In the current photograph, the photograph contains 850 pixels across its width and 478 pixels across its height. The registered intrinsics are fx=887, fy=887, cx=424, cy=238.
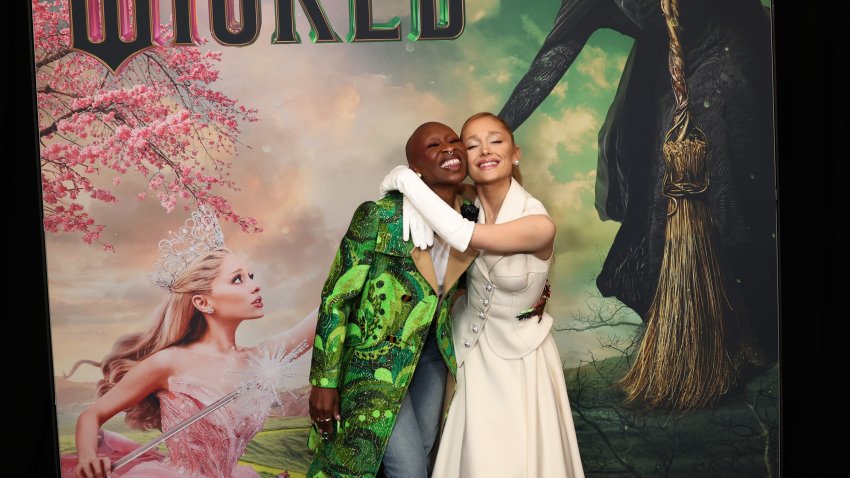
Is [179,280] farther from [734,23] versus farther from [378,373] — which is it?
[734,23]

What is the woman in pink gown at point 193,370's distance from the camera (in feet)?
13.0

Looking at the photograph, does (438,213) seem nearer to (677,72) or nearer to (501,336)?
(501,336)

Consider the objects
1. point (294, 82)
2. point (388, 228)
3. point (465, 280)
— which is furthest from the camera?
point (294, 82)

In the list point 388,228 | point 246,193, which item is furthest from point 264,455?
point 388,228

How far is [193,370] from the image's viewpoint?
3990mm

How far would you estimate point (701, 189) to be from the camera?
410 cm

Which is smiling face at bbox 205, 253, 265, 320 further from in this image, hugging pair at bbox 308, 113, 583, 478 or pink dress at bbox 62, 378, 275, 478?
hugging pair at bbox 308, 113, 583, 478

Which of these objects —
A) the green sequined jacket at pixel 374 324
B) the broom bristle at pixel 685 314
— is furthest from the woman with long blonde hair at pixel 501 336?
the broom bristle at pixel 685 314

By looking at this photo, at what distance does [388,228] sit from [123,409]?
171 centimetres

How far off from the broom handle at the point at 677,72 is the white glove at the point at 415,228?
5.07 ft

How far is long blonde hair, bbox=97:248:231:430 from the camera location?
396 cm

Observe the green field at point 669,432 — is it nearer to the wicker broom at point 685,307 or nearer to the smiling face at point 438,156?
the wicker broom at point 685,307

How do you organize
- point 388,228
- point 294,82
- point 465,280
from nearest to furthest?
point 388,228, point 465,280, point 294,82

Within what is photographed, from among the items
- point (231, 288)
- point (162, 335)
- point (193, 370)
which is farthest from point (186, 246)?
point (193, 370)
